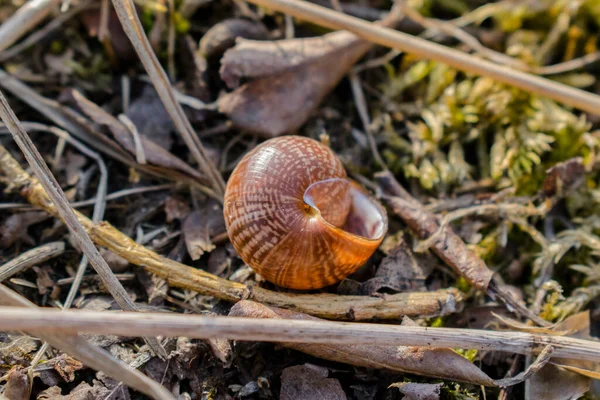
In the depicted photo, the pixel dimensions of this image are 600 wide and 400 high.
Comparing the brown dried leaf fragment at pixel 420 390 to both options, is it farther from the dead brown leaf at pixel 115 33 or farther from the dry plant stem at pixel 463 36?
the dead brown leaf at pixel 115 33

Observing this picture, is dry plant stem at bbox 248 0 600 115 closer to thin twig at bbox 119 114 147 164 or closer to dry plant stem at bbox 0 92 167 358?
thin twig at bbox 119 114 147 164

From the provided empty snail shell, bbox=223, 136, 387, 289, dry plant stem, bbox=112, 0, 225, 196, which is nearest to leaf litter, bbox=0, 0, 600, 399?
dry plant stem, bbox=112, 0, 225, 196

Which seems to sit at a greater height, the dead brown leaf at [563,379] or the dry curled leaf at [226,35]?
the dry curled leaf at [226,35]

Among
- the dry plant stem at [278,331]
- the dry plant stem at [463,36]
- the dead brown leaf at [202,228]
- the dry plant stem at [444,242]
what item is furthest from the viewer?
the dry plant stem at [463,36]

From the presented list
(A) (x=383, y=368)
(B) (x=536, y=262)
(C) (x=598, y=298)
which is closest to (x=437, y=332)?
(A) (x=383, y=368)

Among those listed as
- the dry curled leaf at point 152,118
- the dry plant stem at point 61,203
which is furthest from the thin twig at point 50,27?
the dry plant stem at point 61,203

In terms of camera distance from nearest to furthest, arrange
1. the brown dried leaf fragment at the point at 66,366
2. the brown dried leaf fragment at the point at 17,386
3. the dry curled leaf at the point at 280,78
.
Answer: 1. the brown dried leaf fragment at the point at 17,386
2. the brown dried leaf fragment at the point at 66,366
3. the dry curled leaf at the point at 280,78

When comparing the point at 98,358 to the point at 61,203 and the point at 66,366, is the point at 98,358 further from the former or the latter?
the point at 61,203
